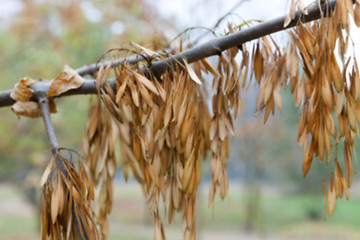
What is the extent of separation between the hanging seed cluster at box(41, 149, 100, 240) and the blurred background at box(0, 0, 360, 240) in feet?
13.9

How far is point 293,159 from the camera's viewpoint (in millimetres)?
10453

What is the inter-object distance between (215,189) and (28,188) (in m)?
11.1

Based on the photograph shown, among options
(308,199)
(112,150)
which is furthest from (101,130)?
(308,199)

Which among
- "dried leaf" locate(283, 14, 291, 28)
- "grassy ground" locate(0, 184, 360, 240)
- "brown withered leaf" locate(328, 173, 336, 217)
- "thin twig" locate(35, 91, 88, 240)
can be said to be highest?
"grassy ground" locate(0, 184, 360, 240)

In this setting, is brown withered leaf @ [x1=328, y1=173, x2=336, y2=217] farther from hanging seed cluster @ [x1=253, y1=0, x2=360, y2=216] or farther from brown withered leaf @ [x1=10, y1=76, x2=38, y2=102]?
brown withered leaf @ [x1=10, y1=76, x2=38, y2=102]

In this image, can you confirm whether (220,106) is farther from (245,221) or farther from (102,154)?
(245,221)

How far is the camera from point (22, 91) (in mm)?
1231

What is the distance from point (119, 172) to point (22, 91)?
927 cm

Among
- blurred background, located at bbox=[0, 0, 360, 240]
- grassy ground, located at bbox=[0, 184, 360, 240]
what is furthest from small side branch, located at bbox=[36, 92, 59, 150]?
grassy ground, located at bbox=[0, 184, 360, 240]

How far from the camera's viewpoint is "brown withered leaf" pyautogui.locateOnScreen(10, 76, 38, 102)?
4.02 ft

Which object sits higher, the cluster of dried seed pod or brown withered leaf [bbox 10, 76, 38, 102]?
brown withered leaf [bbox 10, 76, 38, 102]

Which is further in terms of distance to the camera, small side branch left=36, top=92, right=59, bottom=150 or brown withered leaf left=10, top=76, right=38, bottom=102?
brown withered leaf left=10, top=76, right=38, bottom=102

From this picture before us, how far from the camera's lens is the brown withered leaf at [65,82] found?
3.93ft

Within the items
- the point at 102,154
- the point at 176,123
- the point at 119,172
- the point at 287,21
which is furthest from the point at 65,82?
the point at 119,172
